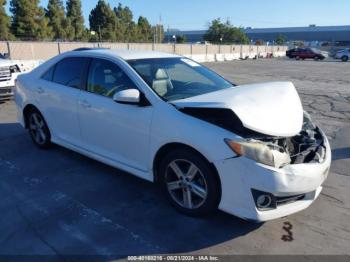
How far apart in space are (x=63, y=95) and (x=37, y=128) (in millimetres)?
1138

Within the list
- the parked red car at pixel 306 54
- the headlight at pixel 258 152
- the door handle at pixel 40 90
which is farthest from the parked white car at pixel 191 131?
the parked red car at pixel 306 54

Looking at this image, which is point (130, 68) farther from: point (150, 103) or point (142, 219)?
point (142, 219)

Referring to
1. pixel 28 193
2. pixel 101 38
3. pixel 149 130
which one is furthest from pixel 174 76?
pixel 101 38

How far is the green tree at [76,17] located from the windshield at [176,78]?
56409mm

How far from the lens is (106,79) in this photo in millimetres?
4508

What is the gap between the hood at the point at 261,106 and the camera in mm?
3412

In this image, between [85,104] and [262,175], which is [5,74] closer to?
[85,104]

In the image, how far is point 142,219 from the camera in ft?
12.2

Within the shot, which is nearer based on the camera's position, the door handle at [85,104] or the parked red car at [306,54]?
the door handle at [85,104]

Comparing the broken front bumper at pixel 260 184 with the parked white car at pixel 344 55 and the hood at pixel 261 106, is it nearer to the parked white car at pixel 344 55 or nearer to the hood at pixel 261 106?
the hood at pixel 261 106

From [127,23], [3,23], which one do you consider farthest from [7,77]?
[127,23]

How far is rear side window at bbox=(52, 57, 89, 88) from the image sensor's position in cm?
488

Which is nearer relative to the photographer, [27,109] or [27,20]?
[27,109]

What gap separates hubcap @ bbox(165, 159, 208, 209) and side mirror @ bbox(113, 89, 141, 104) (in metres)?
0.78
